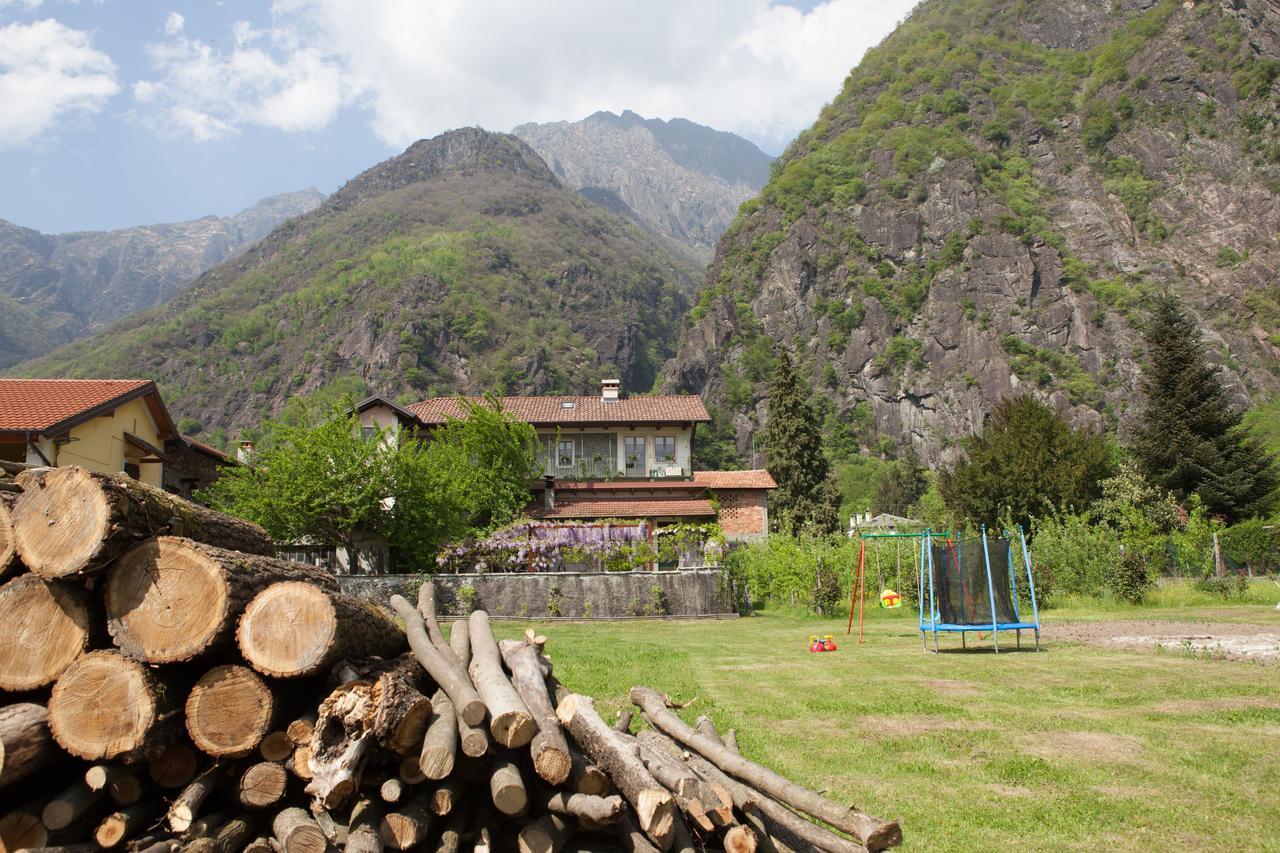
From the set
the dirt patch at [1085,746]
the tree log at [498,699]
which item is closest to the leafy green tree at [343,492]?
the tree log at [498,699]

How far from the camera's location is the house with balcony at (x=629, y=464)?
43281mm

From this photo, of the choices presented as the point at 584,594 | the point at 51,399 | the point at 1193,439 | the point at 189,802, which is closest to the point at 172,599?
the point at 189,802

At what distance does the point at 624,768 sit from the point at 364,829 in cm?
149

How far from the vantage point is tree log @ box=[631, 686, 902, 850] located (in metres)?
4.75

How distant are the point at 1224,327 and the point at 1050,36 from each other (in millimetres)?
80802

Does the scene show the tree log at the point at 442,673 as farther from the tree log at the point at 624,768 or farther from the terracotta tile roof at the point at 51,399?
the terracotta tile roof at the point at 51,399

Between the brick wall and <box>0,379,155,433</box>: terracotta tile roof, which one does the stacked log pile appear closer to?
<box>0,379,155,433</box>: terracotta tile roof

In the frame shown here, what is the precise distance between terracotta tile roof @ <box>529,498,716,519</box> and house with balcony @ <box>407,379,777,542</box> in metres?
0.16

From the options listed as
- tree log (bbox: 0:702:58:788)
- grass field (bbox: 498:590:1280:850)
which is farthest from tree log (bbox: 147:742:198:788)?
grass field (bbox: 498:590:1280:850)

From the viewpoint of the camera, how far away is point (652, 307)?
17762cm

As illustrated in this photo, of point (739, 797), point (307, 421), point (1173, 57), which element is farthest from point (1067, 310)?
point (739, 797)

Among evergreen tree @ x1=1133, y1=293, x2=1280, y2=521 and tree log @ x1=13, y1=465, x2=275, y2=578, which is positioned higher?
evergreen tree @ x1=1133, y1=293, x2=1280, y2=521

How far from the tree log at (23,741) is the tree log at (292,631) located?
1.14 m

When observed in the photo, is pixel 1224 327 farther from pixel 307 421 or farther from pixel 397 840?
pixel 397 840
